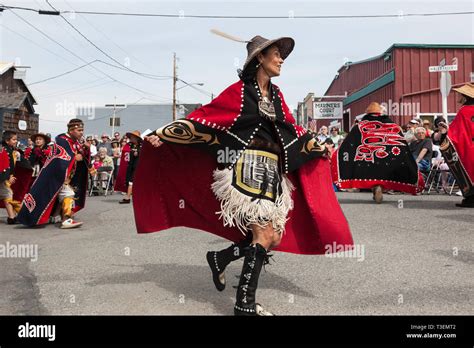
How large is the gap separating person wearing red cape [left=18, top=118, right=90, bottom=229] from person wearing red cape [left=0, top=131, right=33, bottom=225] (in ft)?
3.38

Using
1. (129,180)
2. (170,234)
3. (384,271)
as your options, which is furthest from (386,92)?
(384,271)

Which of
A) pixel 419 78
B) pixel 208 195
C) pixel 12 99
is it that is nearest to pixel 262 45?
pixel 208 195

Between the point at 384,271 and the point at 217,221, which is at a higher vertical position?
the point at 217,221

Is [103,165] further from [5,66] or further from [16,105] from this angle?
[5,66]

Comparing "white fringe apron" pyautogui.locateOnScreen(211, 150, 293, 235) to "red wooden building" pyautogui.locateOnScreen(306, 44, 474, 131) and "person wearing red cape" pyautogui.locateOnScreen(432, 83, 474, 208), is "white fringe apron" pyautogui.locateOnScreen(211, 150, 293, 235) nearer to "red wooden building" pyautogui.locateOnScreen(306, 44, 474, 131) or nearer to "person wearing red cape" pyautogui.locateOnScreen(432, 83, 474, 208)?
"person wearing red cape" pyautogui.locateOnScreen(432, 83, 474, 208)

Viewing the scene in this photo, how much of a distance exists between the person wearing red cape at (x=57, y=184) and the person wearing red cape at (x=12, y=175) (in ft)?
3.38

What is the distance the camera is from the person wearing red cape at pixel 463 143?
33.3 ft

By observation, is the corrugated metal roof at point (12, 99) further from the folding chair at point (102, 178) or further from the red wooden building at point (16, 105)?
the folding chair at point (102, 178)

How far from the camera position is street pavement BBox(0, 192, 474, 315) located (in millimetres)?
4035

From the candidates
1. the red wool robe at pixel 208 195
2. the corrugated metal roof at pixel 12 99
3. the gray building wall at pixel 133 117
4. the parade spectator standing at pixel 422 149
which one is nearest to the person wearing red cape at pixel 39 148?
the red wool robe at pixel 208 195
